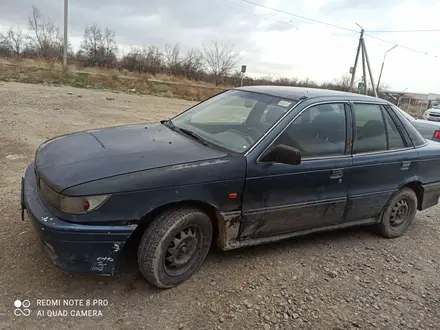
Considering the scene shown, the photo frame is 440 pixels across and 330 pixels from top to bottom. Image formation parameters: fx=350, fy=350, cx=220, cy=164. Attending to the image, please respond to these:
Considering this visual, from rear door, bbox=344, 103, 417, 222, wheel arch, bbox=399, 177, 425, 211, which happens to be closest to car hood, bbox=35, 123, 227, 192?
rear door, bbox=344, 103, 417, 222

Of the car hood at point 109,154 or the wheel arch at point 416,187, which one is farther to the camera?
the wheel arch at point 416,187

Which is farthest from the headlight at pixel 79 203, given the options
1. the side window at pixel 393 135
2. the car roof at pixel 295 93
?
the side window at pixel 393 135

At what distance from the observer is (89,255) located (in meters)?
2.40

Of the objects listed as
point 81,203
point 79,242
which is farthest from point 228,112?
point 79,242

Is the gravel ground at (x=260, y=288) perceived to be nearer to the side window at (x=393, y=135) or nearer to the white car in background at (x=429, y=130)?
the side window at (x=393, y=135)

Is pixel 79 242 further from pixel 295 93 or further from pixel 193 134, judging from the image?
pixel 295 93

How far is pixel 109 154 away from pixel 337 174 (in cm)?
212

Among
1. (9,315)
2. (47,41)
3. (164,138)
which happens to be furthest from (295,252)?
(47,41)

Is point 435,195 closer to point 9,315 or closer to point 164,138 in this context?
point 164,138

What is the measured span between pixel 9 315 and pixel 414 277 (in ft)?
11.4

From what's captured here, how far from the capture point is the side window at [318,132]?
126 inches

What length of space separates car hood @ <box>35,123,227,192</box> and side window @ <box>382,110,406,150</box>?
2.15 m

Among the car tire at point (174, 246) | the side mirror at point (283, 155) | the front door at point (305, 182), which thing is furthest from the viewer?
the front door at point (305, 182)

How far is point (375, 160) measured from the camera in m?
3.66
